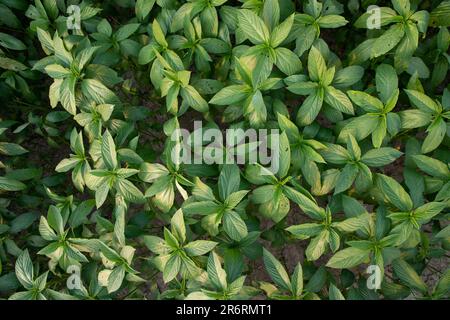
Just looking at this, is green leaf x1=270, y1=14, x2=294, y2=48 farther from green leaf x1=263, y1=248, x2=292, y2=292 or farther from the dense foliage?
green leaf x1=263, y1=248, x2=292, y2=292

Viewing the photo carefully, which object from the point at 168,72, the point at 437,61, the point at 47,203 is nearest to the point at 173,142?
the point at 168,72

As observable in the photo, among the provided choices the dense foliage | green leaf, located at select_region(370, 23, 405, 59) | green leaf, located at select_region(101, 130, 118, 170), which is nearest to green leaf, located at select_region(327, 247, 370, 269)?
the dense foliage

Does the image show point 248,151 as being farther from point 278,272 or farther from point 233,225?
point 278,272

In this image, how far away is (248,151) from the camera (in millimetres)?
1319

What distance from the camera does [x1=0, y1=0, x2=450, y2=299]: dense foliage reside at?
4.37 ft

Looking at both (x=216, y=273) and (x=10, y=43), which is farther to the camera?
(x=10, y=43)

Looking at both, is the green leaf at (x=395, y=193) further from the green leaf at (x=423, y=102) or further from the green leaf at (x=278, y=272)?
the green leaf at (x=278, y=272)

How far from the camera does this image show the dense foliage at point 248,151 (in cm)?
133

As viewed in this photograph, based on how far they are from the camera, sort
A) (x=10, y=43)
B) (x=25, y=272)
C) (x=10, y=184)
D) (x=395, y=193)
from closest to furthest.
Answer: (x=395, y=193), (x=25, y=272), (x=10, y=184), (x=10, y=43)

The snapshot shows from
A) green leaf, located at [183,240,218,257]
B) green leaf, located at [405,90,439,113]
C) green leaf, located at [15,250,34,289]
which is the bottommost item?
green leaf, located at [15,250,34,289]

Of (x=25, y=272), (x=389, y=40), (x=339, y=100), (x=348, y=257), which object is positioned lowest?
(x=25, y=272)

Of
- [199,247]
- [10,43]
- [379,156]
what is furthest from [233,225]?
[10,43]

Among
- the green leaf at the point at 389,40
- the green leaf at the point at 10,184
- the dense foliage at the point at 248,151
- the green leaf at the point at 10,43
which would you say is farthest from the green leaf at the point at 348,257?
the green leaf at the point at 10,43

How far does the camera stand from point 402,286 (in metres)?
1.45
